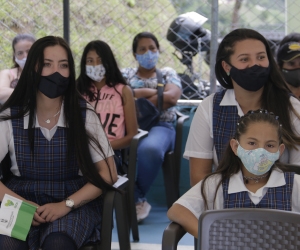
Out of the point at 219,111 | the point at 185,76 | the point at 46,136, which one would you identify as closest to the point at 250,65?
the point at 219,111

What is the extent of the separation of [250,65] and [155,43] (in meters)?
1.78

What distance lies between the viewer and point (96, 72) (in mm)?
3828

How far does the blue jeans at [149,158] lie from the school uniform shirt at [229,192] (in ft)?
5.60

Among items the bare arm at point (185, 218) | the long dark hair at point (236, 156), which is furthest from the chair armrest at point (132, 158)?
the bare arm at point (185, 218)

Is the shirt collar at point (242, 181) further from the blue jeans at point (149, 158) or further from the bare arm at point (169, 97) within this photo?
the bare arm at point (169, 97)

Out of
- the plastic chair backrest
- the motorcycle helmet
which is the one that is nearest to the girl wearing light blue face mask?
the plastic chair backrest

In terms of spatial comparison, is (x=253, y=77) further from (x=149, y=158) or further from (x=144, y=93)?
(x=144, y=93)

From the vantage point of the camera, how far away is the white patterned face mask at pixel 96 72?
150 inches

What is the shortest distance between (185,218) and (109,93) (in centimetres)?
175

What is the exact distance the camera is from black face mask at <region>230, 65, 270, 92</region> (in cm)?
266

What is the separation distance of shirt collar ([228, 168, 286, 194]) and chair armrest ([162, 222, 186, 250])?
246 mm

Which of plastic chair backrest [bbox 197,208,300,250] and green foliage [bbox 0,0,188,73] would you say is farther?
green foliage [bbox 0,0,188,73]

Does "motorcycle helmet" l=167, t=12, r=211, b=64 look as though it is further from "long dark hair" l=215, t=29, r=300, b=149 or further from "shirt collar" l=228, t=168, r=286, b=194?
"shirt collar" l=228, t=168, r=286, b=194

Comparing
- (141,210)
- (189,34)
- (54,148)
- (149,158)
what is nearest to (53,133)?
(54,148)
